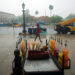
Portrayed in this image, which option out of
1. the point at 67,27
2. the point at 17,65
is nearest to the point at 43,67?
the point at 17,65

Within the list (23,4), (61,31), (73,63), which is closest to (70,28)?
(61,31)

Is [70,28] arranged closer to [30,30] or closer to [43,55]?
[30,30]

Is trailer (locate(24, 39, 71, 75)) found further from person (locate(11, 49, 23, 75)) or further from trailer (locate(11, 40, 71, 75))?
person (locate(11, 49, 23, 75))

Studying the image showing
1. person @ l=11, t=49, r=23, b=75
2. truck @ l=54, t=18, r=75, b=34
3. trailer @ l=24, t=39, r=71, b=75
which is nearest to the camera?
person @ l=11, t=49, r=23, b=75

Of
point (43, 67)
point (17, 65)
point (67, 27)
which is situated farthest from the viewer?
point (67, 27)

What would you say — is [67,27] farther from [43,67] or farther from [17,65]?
[17,65]

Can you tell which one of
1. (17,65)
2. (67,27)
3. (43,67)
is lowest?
(43,67)

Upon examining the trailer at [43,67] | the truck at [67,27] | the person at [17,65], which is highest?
the truck at [67,27]

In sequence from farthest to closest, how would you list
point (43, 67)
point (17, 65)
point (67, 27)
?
point (67, 27) → point (43, 67) → point (17, 65)

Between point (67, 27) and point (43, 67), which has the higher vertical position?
point (67, 27)

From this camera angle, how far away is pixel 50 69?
3.99 meters

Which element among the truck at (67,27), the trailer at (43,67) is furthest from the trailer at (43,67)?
the truck at (67,27)

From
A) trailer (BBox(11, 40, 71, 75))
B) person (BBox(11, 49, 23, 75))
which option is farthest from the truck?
person (BBox(11, 49, 23, 75))

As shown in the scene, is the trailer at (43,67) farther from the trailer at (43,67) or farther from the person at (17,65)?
the person at (17,65)
